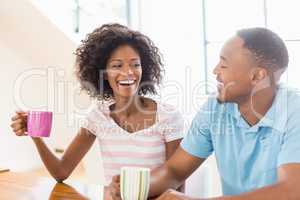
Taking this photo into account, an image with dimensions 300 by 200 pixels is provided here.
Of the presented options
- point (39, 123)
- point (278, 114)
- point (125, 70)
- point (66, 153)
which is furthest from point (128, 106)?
point (278, 114)

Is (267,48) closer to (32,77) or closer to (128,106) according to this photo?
Answer: (128,106)

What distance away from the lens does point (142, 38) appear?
1.64 metres

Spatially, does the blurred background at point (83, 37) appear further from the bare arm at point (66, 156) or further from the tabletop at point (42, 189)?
the tabletop at point (42, 189)

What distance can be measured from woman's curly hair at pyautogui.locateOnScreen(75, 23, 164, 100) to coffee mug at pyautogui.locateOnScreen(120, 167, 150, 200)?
30.3 inches

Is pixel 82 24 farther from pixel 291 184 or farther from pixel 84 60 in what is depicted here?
pixel 291 184

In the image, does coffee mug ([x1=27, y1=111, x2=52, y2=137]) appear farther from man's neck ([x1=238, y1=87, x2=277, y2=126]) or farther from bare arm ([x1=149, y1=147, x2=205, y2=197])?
man's neck ([x1=238, y1=87, x2=277, y2=126])

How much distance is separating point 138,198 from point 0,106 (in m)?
2.98

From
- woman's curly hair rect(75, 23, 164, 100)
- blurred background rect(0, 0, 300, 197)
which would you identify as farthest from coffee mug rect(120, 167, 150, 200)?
blurred background rect(0, 0, 300, 197)

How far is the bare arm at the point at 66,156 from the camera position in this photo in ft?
4.62

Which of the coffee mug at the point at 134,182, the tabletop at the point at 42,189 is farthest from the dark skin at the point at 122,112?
the coffee mug at the point at 134,182

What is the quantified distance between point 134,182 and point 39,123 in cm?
47

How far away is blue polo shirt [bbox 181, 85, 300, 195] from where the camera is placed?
3.50 ft

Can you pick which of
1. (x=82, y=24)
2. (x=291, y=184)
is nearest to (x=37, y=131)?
(x=291, y=184)

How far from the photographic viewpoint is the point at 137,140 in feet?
4.79
